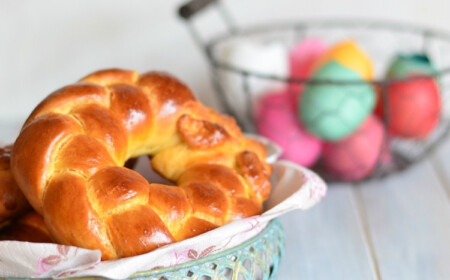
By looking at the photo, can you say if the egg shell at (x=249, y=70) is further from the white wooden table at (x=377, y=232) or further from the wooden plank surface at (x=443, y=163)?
the wooden plank surface at (x=443, y=163)

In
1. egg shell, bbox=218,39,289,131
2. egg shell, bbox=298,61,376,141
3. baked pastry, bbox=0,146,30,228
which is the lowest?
egg shell, bbox=298,61,376,141

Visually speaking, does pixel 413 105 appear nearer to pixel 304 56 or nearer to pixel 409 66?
pixel 409 66

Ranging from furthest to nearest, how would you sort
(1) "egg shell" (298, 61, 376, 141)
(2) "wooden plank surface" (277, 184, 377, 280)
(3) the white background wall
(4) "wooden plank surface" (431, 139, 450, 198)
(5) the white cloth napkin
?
(3) the white background wall < (4) "wooden plank surface" (431, 139, 450, 198) < (1) "egg shell" (298, 61, 376, 141) < (2) "wooden plank surface" (277, 184, 377, 280) < (5) the white cloth napkin

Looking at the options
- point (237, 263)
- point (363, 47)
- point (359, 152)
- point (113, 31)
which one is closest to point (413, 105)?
point (359, 152)

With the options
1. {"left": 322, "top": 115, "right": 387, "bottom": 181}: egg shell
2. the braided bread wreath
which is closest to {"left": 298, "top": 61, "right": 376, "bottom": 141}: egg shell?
{"left": 322, "top": 115, "right": 387, "bottom": 181}: egg shell

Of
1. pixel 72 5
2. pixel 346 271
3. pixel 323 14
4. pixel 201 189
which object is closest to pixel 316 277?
pixel 346 271

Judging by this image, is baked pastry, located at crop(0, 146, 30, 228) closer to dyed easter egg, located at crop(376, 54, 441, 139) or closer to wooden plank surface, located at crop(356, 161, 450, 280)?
wooden plank surface, located at crop(356, 161, 450, 280)
